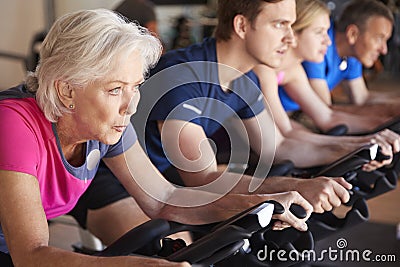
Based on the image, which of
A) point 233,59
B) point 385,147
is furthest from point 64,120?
point 385,147

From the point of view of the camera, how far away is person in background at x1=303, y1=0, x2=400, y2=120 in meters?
3.20

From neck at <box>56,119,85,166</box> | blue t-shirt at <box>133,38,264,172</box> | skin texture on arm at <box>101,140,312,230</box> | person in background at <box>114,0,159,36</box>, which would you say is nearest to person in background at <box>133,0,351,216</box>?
blue t-shirt at <box>133,38,264,172</box>

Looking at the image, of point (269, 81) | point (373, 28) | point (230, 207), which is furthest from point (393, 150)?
point (373, 28)

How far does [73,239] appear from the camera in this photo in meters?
3.13

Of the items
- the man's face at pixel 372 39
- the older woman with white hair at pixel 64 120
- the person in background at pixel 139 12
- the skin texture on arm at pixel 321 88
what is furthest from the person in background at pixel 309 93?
the person in background at pixel 139 12

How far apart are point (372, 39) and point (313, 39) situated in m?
0.58

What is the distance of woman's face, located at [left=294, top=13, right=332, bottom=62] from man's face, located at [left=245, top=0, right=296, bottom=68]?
0.57 meters

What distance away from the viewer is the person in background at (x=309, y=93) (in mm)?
2439

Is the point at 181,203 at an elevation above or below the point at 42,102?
below

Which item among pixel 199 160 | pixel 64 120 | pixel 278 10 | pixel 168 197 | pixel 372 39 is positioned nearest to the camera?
pixel 64 120

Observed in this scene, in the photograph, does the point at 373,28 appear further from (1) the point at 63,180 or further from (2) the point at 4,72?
(2) the point at 4,72

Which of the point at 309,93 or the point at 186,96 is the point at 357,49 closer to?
the point at 309,93

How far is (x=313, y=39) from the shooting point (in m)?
2.79

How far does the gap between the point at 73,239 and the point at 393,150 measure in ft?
5.25
